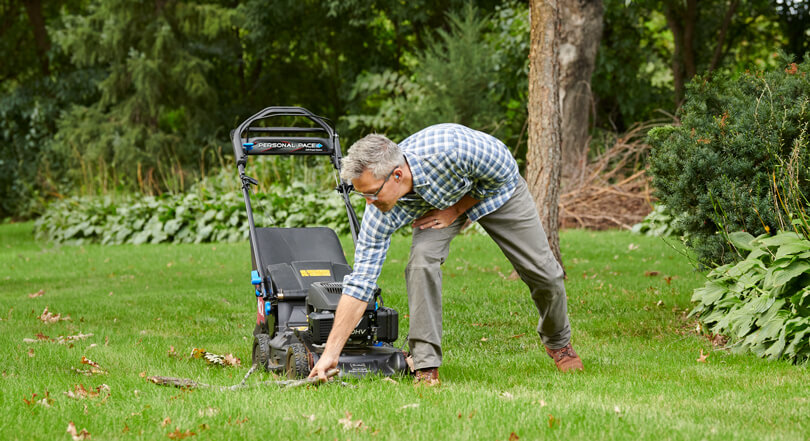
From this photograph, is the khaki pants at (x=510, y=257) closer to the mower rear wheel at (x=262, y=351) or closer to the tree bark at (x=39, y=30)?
the mower rear wheel at (x=262, y=351)

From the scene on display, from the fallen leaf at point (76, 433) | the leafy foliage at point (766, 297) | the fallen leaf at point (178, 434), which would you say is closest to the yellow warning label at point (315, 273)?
the fallen leaf at point (178, 434)

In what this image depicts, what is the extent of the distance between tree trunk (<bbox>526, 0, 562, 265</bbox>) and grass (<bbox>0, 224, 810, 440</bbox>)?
98 centimetres

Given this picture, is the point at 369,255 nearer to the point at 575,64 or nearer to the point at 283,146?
the point at 283,146

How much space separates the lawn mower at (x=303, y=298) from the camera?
15.0 feet

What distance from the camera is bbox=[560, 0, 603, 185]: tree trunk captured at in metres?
14.4

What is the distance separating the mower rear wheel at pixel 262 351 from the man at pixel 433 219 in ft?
2.74

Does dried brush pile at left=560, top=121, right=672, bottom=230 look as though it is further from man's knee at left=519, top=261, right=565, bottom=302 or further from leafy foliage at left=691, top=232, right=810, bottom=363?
man's knee at left=519, top=261, right=565, bottom=302

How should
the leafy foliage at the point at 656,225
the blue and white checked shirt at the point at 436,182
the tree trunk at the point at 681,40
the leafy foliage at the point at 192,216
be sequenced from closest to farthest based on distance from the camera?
1. the blue and white checked shirt at the point at 436,182
2. the leafy foliage at the point at 656,225
3. the leafy foliage at the point at 192,216
4. the tree trunk at the point at 681,40

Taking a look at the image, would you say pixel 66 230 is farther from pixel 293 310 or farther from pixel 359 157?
pixel 359 157

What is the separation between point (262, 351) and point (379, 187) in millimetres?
1567

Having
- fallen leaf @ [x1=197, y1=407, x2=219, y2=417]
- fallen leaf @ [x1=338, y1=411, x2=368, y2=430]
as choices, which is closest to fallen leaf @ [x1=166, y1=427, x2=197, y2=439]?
fallen leaf @ [x1=197, y1=407, x2=219, y2=417]

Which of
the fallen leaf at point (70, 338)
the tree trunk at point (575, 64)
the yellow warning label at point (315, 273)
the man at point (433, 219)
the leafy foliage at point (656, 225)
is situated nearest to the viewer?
the man at point (433, 219)

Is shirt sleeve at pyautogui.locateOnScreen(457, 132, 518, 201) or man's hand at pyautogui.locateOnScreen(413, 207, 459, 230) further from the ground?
shirt sleeve at pyautogui.locateOnScreen(457, 132, 518, 201)

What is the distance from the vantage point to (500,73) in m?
18.2
